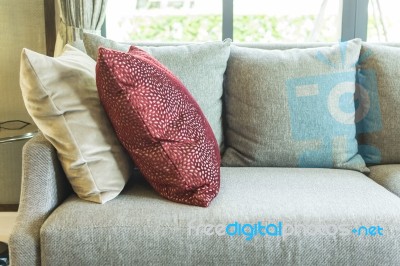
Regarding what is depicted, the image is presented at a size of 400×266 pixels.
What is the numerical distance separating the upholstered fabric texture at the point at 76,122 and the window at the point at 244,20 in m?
1.21

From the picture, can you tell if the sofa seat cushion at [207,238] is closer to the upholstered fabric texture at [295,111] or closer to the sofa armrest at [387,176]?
the sofa armrest at [387,176]

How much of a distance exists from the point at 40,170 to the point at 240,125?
779mm

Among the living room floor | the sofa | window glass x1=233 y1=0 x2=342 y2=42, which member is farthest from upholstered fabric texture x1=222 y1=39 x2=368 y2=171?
the living room floor

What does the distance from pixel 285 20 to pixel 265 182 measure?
1648mm

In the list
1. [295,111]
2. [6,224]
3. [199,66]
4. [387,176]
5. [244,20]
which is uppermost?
[244,20]

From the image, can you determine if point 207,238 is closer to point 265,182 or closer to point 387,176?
point 265,182

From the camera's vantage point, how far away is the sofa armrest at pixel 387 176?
1.51m

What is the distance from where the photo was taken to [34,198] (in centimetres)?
125

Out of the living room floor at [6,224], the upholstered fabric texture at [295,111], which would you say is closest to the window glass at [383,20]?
the upholstered fabric texture at [295,111]

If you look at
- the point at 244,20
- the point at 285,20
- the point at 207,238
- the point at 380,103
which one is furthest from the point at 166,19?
the point at 207,238

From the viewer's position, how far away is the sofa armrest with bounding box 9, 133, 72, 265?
3.93ft

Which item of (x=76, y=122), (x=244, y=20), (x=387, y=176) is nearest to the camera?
(x=76, y=122)

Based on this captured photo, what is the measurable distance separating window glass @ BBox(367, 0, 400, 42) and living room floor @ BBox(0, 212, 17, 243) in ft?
6.95

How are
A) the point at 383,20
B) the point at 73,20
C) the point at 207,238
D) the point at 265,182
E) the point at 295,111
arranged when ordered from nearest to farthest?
the point at 207,238 → the point at 265,182 → the point at 295,111 → the point at 73,20 → the point at 383,20
